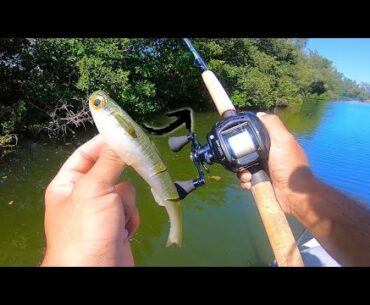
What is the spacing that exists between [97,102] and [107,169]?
29cm

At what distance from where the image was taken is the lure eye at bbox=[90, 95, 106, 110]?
147 centimetres

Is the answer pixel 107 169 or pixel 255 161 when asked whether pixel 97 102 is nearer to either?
pixel 107 169

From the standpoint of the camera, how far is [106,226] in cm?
133

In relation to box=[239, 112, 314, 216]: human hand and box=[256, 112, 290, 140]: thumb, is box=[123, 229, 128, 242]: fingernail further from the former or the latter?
box=[256, 112, 290, 140]: thumb

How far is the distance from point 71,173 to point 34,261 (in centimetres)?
627

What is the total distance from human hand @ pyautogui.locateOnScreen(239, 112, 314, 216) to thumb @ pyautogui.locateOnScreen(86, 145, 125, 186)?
854 mm

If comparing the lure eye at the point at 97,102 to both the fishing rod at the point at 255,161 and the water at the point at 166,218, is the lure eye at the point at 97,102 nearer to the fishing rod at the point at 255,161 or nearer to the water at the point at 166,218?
the fishing rod at the point at 255,161

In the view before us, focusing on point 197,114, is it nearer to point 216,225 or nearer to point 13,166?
point 13,166

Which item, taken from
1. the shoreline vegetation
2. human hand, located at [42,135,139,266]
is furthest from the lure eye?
the shoreline vegetation

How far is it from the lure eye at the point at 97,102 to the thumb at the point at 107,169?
0.20 m

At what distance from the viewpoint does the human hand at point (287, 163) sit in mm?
1982

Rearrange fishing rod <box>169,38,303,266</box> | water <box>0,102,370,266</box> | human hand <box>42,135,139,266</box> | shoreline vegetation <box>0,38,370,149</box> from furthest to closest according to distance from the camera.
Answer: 1. shoreline vegetation <box>0,38,370,149</box>
2. water <box>0,102,370,266</box>
3. fishing rod <box>169,38,303,266</box>
4. human hand <box>42,135,139,266</box>

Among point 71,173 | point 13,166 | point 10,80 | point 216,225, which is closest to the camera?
point 71,173
